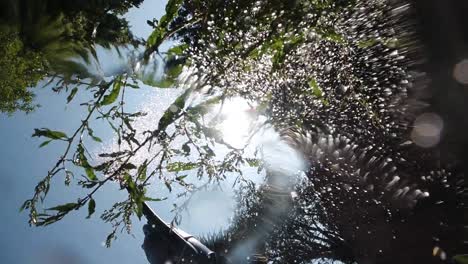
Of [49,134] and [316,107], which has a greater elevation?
[49,134]

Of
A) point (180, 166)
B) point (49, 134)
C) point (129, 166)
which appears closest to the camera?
point (49, 134)

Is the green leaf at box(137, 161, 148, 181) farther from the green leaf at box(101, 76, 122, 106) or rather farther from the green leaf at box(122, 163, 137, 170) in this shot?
the green leaf at box(101, 76, 122, 106)

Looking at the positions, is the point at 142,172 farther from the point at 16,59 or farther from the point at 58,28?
the point at 16,59

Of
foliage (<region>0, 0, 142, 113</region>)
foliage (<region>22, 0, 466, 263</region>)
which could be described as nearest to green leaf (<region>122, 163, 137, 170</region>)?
foliage (<region>22, 0, 466, 263</region>)

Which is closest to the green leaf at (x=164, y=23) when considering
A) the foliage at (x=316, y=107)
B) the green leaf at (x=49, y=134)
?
the foliage at (x=316, y=107)

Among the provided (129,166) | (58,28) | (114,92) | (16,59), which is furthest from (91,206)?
(16,59)

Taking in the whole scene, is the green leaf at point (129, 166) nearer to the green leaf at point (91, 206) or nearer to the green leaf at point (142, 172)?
the green leaf at point (142, 172)

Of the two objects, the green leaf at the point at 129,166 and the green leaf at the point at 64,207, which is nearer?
the green leaf at the point at 64,207

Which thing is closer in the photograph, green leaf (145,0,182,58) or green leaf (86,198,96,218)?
green leaf (145,0,182,58)

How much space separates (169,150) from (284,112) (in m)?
1.01

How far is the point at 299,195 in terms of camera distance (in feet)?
18.2

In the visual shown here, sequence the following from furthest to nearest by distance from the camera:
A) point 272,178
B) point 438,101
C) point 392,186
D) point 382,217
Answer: point 272,178 < point 382,217 < point 392,186 < point 438,101

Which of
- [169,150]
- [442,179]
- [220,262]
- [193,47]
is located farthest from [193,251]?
[442,179]

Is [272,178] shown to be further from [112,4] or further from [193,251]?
[112,4]
